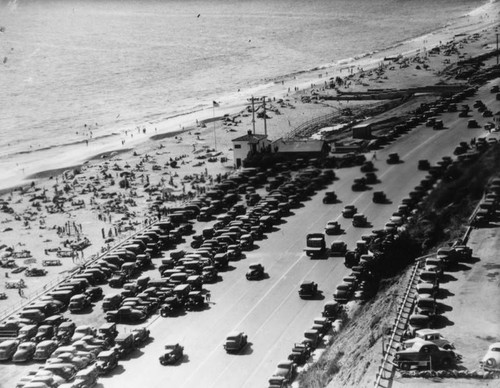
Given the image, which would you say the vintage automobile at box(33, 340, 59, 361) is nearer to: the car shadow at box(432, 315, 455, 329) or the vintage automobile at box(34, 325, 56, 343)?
the vintage automobile at box(34, 325, 56, 343)

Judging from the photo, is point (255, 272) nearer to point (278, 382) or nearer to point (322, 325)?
point (322, 325)

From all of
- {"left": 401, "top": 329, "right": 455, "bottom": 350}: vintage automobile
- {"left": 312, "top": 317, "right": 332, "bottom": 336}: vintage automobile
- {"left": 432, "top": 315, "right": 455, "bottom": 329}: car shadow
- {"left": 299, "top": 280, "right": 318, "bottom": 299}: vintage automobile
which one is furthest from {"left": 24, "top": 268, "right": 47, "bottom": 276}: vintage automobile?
{"left": 401, "top": 329, "right": 455, "bottom": 350}: vintage automobile

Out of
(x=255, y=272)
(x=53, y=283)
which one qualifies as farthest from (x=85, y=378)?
(x=53, y=283)

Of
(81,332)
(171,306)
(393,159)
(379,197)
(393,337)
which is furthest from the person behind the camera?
(393,159)

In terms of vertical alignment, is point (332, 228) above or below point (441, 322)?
below

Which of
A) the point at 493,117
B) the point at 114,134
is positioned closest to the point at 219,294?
the point at 493,117

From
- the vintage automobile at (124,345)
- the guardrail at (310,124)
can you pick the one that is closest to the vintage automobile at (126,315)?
the vintage automobile at (124,345)
